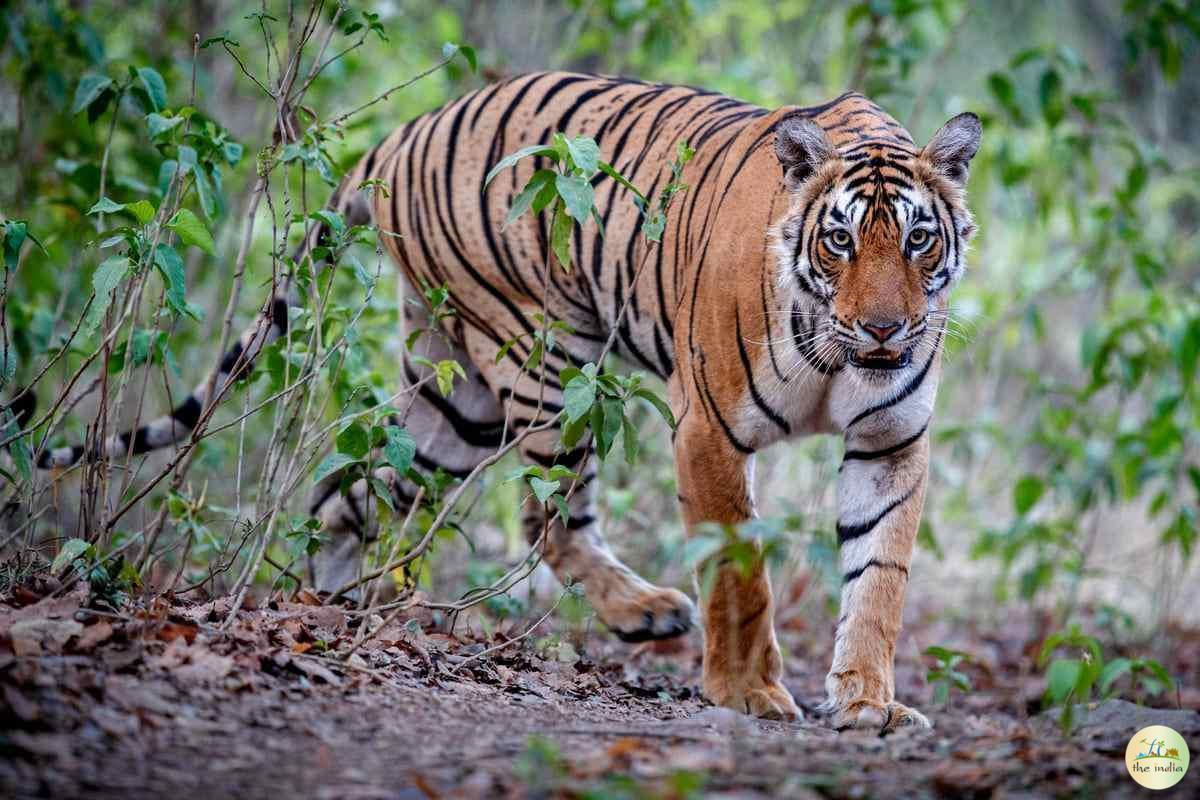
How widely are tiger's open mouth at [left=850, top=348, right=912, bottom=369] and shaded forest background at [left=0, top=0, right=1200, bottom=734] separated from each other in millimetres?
357

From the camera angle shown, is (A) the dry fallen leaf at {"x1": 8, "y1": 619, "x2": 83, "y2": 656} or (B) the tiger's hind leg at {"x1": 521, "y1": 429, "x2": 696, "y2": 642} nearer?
(A) the dry fallen leaf at {"x1": 8, "y1": 619, "x2": 83, "y2": 656}

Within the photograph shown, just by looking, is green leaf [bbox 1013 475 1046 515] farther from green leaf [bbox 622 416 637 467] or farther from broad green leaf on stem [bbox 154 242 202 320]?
broad green leaf on stem [bbox 154 242 202 320]

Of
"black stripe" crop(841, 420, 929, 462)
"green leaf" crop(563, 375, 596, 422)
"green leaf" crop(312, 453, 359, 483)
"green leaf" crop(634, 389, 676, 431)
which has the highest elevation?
"black stripe" crop(841, 420, 929, 462)

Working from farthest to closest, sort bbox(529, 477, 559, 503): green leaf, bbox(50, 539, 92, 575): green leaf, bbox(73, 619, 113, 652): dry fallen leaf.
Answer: bbox(529, 477, 559, 503): green leaf → bbox(50, 539, 92, 575): green leaf → bbox(73, 619, 113, 652): dry fallen leaf

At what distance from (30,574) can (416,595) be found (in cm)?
110

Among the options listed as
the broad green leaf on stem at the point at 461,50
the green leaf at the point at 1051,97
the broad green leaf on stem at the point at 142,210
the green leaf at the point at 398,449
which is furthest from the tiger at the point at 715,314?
the green leaf at the point at 1051,97

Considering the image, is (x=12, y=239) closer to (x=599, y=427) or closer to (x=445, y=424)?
(x=599, y=427)

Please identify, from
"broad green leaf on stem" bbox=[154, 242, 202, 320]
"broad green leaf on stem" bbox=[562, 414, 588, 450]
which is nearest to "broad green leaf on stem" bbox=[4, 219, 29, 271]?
"broad green leaf on stem" bbox=[154, 242, 202, 320]

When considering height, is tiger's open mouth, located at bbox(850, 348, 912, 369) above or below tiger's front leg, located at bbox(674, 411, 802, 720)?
above

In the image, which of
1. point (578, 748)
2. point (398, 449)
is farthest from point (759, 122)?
point (578, 748)

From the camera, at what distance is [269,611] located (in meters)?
3.55

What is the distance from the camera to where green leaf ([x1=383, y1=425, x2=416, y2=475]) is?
10.9 feet

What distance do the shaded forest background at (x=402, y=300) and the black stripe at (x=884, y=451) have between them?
32 cm

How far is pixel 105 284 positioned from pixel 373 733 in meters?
1.33
